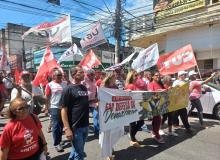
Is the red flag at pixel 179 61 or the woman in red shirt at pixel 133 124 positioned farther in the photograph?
the red flag at pixel 179 61

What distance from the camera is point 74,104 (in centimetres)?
235

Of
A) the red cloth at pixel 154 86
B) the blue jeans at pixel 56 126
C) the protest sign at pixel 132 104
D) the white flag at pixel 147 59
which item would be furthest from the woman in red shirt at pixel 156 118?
the blue jeans at pixel 56 126

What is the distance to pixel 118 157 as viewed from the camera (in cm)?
323

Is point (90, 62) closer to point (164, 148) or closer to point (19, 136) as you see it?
point (164, 148)

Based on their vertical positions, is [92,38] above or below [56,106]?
above

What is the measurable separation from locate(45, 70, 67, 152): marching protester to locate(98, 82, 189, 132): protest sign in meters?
1.20

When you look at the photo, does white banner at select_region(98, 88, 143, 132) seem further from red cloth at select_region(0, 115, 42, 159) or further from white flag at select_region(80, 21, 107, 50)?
white flag at select_region(80, 21, 107, 50)

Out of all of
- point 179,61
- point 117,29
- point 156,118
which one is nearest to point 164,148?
point 156,118

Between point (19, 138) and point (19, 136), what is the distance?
0.02m

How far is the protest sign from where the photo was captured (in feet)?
9.93

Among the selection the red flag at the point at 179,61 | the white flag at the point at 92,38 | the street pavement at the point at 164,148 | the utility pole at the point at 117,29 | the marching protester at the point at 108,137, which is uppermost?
the utility pole at the point at 117,29

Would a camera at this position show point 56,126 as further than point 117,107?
Yes

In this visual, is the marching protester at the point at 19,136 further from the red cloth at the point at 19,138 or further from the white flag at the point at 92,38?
the white flag at the point at 92,38

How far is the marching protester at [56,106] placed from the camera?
3516mm
